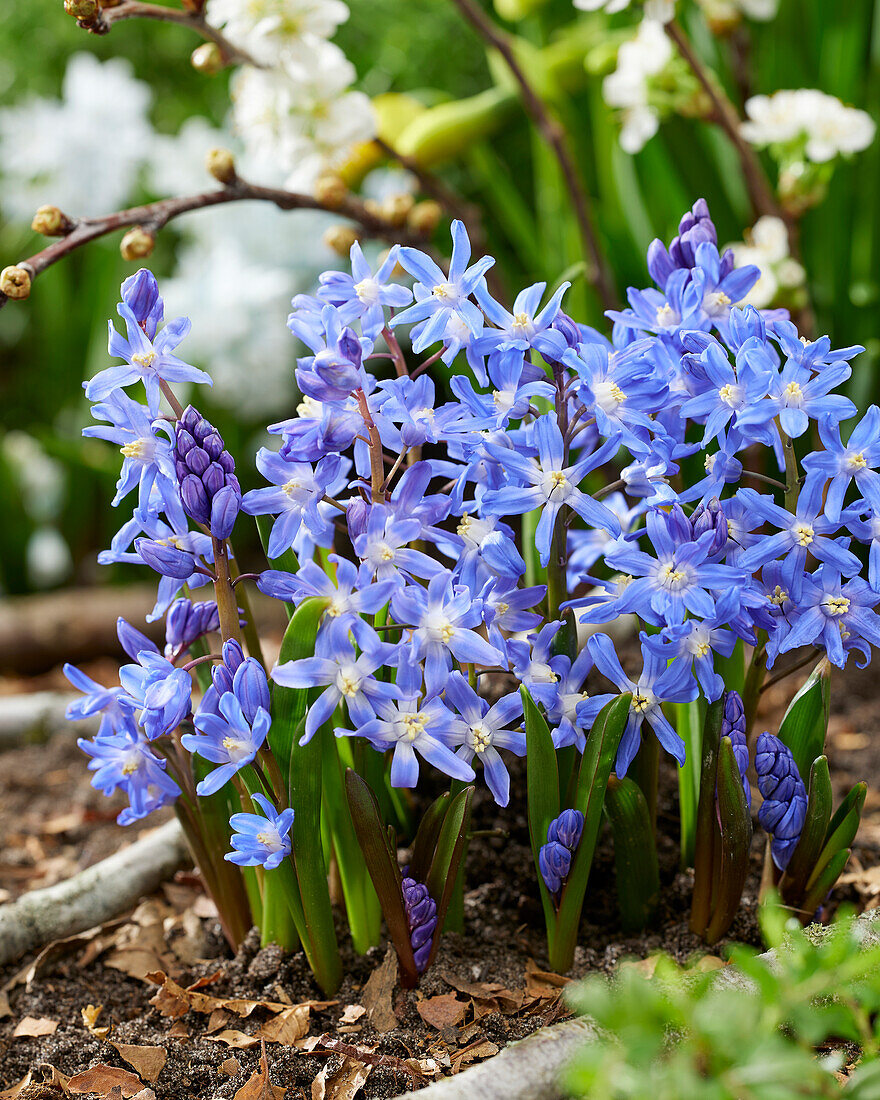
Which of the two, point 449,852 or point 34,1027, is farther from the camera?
point 34,1027

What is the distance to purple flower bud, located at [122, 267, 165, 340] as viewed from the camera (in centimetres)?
79

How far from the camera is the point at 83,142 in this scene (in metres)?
2.58

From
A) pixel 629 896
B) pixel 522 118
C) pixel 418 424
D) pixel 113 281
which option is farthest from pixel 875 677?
pixel 113 281

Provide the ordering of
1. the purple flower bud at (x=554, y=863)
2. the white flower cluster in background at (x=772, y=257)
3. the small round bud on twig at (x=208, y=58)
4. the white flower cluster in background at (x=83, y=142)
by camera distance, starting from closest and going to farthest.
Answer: the purple flower bud at (x=554, y=863), the small round bud on twig at (x=208, y=58), the white flower cluster in background at (x=772, y=257), the white flower cluster in background at (x=83, y=142)

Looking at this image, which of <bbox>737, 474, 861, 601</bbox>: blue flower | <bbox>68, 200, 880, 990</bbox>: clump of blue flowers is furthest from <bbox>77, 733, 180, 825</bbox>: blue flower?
<bbox>737, 474, 861, 601</bbox>: blue flower

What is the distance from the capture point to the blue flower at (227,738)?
765 millimetres

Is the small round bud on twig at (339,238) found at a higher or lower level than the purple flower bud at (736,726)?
higher

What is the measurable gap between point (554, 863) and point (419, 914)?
0.13m

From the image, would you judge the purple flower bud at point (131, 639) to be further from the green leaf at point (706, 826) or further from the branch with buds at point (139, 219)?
the green leaf at point (706, 826)

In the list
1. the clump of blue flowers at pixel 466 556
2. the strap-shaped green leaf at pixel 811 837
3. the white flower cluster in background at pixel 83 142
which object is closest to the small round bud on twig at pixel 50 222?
the clump of blue flowers at pixel 466 556

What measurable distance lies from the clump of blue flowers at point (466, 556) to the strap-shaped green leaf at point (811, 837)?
0.02 m

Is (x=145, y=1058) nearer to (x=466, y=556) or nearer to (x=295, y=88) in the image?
(x=466, y=556)

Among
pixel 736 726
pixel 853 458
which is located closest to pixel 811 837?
pixel 736 726

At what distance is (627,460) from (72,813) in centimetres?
117
